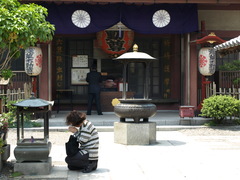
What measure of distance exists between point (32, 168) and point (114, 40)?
10.5 m

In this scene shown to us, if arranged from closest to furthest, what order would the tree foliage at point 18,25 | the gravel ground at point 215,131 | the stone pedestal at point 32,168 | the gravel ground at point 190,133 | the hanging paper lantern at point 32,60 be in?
1. the tree foliage at point 18,25
2. the stone pedestal at point 32,168
3. the gravel ground at point 190,133
4. the gravel ground at point 215,131
5. the hanging paper lantern at point 32,60

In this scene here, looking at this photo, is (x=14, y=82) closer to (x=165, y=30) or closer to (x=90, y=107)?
(x=90, y=107)

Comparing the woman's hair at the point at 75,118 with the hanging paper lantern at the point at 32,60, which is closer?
the woman's hair at the point at 75,118

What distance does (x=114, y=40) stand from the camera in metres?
17.0

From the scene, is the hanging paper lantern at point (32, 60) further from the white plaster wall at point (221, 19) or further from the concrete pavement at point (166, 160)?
the white plaster wall at point (221, 19)

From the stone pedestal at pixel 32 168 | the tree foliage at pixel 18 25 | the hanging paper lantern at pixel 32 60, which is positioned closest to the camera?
the tree foliage at pixel 18 25

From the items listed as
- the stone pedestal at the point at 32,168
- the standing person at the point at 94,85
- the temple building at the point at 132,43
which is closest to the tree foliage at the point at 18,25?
the stone pedestal at the point at 32,168

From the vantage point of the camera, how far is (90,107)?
54.2 ft

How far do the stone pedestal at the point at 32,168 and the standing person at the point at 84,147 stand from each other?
48cm

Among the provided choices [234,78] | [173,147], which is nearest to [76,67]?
[234,78]

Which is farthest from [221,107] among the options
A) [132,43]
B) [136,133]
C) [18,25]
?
[18,25]

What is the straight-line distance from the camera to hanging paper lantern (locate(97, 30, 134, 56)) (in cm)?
1698

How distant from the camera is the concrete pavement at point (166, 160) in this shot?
734cm

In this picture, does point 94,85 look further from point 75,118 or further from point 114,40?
point 75,118
